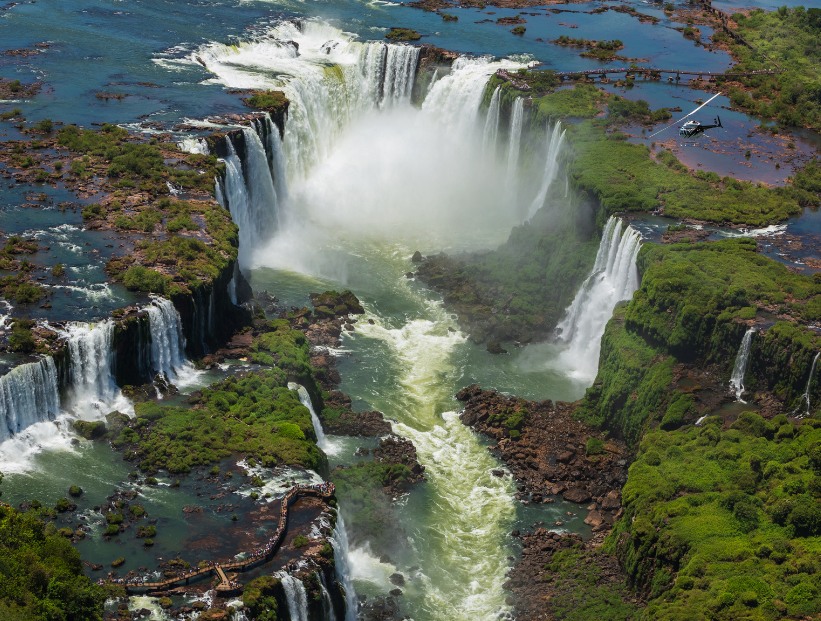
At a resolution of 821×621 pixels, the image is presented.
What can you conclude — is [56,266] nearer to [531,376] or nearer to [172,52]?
[531,376]

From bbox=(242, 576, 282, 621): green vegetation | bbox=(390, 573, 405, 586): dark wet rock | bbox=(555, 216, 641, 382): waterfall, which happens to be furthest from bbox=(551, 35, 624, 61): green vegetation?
bbox=(242, 576, 282, 621): green vegetation

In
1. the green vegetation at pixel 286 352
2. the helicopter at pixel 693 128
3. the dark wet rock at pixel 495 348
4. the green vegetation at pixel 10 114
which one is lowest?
the dark wet rock at pixel 495 348

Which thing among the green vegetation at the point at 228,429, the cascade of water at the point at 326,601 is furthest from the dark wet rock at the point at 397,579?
the green vegetation at the point at 228,429

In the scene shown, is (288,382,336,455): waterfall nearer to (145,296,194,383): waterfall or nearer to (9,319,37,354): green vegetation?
(145,296,194,383): waterfall

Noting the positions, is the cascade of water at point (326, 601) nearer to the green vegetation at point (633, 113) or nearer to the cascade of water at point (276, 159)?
the cascade of water at point (276, 159)

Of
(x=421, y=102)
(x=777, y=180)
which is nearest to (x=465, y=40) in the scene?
(x=421, y=102)

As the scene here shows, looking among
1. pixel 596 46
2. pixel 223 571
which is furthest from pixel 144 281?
pixel 596 46
